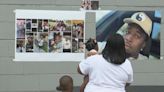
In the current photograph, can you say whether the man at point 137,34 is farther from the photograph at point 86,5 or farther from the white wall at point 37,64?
the photograph at point 86,5

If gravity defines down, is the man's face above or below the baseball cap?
below

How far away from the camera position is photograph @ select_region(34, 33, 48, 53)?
9.11m

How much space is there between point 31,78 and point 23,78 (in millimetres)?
154

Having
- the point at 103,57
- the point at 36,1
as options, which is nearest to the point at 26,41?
the point at 36,1

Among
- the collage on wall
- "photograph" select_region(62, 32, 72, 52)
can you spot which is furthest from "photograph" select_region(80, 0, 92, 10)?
"photograph" select_region(62, 32, 72, 52)

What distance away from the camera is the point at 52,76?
30.0 ft

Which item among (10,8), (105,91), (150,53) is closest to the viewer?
(105,91)

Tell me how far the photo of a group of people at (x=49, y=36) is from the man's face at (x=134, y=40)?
95 centimetres

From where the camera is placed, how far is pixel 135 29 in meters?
9.50

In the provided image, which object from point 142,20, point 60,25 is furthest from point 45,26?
point 142,20

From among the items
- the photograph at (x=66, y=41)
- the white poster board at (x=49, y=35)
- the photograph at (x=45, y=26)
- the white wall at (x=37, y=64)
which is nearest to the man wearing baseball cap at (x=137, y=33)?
the white wall at (x=37, y=64)

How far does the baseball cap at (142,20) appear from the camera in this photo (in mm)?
9477

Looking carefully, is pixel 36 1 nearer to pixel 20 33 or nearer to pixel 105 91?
pixel 20 33

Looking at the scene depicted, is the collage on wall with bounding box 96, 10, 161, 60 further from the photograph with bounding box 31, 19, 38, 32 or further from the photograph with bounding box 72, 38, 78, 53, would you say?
the photograph with bounding box 31, 19, 38, 32
